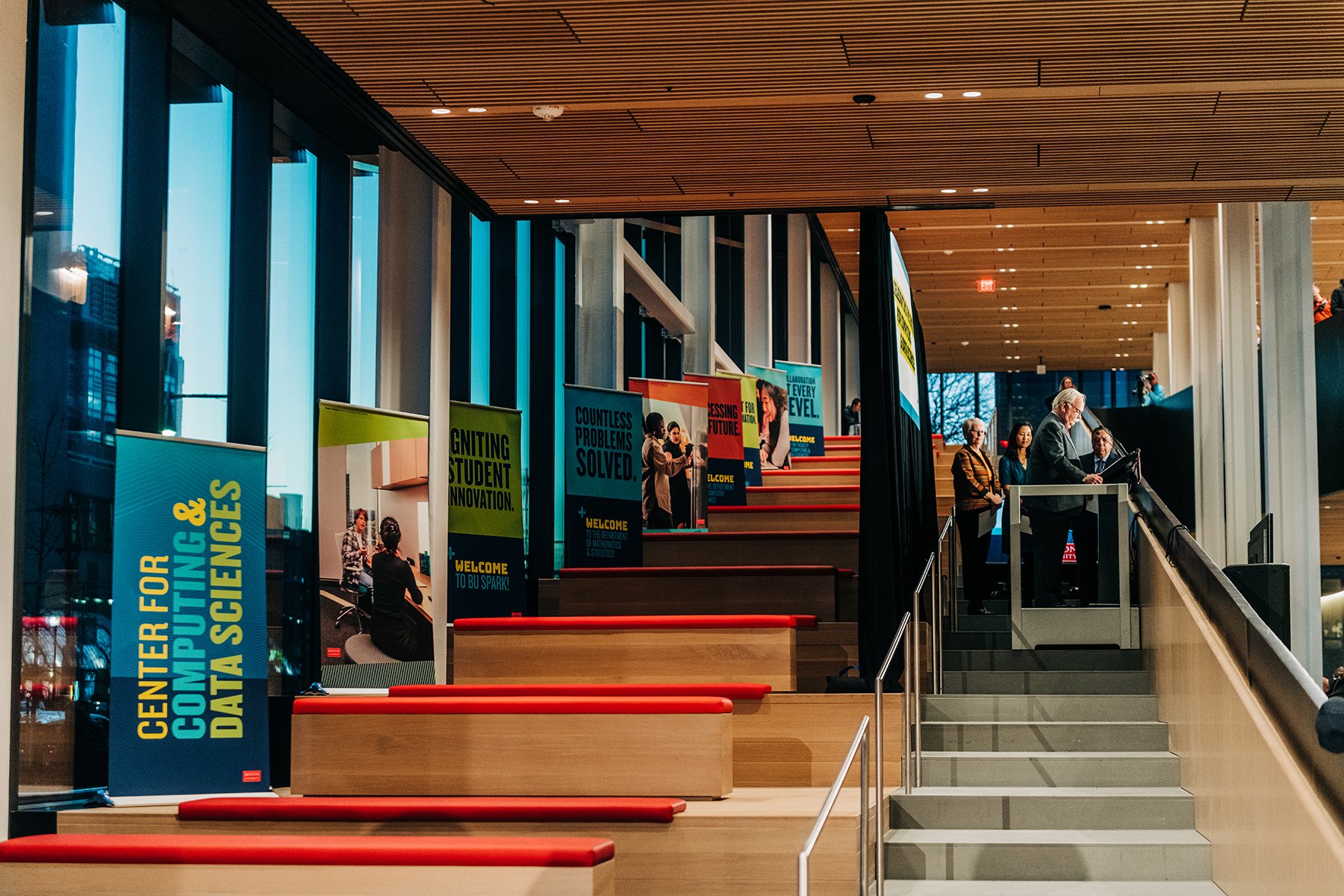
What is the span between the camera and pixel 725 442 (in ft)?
38.8

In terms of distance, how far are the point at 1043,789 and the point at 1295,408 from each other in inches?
204

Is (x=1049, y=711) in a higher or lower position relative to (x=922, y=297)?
lower

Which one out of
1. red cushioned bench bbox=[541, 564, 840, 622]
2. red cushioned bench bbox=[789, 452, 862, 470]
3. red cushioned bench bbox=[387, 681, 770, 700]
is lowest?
red cushioned bench bbox=[387, 681, 770, 700]

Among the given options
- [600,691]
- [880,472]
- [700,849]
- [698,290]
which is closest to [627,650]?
[600,691]

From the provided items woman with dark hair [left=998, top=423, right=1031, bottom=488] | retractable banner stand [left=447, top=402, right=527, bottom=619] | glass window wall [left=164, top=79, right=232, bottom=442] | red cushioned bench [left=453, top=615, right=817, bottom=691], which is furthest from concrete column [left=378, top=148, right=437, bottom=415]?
woman with dark hair [left=998, top=423, right=1031, bottom=488]

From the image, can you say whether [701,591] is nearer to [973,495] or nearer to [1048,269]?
[973,495]

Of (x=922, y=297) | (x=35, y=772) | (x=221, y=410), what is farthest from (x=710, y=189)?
(x=922, y=297)

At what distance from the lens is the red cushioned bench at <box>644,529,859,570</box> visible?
907 centimetres

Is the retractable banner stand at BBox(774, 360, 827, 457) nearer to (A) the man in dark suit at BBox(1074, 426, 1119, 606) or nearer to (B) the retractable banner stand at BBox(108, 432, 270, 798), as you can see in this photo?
(A) the man in dark suit at BBox(1074, 426, 1119, 606)

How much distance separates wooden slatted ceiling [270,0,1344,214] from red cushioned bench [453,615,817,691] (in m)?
2.13

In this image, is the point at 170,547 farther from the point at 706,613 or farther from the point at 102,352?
the point at 706,613

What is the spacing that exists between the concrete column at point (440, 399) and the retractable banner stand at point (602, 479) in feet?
3.93

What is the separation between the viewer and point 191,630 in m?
5.20

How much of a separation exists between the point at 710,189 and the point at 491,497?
6.46 feet
